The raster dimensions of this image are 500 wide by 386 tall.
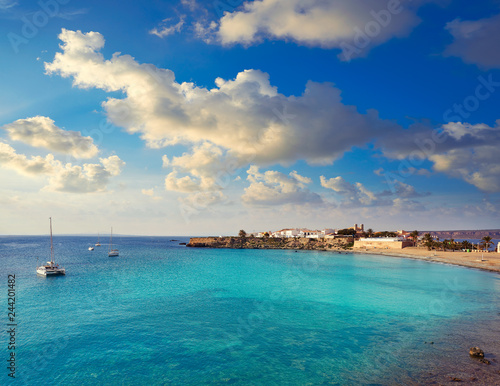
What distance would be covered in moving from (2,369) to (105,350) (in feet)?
21.9

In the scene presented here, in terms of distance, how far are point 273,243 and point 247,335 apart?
154406mm

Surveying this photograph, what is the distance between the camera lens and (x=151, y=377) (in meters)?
18.7

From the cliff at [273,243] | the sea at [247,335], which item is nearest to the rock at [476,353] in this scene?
the sea at [247,335]

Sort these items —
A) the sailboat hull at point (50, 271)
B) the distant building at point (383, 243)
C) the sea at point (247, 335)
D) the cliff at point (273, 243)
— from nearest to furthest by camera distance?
the sea at point (247, 335), the sailboat hull at point (50, 271), the distant building at point (383, 243), the cliff at point (273, 243)

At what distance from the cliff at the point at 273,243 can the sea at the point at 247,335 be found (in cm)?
11761

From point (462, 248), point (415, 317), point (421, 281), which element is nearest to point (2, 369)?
point (415, 317)

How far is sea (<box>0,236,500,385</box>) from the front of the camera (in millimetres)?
19016

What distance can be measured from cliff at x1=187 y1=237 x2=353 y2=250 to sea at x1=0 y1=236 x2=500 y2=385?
118 m

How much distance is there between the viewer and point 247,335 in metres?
26.5

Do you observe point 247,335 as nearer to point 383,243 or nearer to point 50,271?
point 50,271

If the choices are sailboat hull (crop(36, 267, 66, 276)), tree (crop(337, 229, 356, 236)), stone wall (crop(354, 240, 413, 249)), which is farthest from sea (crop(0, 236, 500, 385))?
tree (crop(337, 229, 356, 236))

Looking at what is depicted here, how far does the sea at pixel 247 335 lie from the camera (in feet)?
62.4

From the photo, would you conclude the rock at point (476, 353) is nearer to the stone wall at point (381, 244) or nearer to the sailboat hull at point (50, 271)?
the sailboat hull at point (50, 271)

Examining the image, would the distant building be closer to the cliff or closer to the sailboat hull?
the cliff
